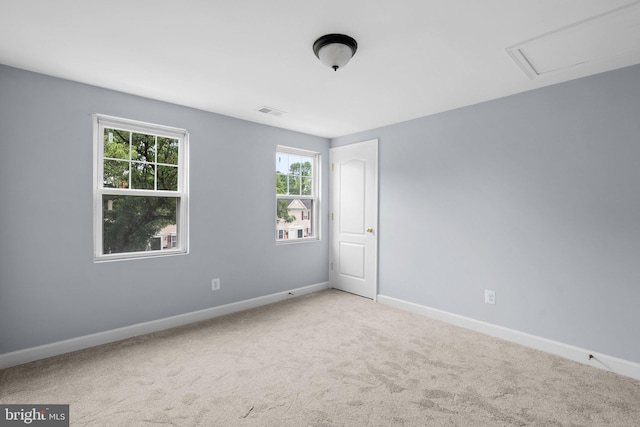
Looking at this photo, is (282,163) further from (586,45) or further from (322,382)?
(586,45)

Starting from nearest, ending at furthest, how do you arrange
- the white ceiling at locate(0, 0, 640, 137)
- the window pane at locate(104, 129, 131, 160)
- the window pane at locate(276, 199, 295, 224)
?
the white ceiling at locate(0, 0, 640, 137) < the window pane at locate(104, 129, 131, 160) < the window pane at locate(276, 199, 295, 224)

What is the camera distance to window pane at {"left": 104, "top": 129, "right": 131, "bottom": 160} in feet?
9.75

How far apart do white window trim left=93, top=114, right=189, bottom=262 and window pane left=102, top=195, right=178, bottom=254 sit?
61 mm

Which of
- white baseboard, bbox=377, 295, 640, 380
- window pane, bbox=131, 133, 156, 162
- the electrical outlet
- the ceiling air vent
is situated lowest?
white baseboard, bbox=377, 295, 640, 380

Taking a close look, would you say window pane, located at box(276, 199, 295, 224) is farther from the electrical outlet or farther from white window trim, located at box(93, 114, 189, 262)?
the electrical outlet

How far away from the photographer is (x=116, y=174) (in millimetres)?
3008

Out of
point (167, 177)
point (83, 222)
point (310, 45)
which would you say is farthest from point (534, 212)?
point (83, 222)

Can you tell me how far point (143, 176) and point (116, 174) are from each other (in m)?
0.24

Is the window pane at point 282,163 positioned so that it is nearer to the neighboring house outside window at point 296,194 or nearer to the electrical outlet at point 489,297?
the neighboring house outside window at point 296,194

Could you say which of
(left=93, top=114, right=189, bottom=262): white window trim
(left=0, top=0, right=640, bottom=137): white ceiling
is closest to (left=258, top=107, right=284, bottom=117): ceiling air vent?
(left=0, top=0, right=640, bottom=137): white ceiling

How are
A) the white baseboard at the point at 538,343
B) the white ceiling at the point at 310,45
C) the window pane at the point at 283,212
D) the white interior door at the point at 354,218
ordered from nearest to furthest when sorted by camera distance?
→ the white ceiling at the point at 310,45
the white baseboard at the point at 538,343
the white interior door at the point at 354,218
the window pane at the point at 283,212

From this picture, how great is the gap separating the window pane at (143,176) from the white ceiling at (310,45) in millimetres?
721

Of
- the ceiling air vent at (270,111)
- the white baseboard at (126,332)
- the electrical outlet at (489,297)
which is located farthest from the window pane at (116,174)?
the electrical outlet at (489,297)

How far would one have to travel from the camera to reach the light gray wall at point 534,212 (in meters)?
2.43
